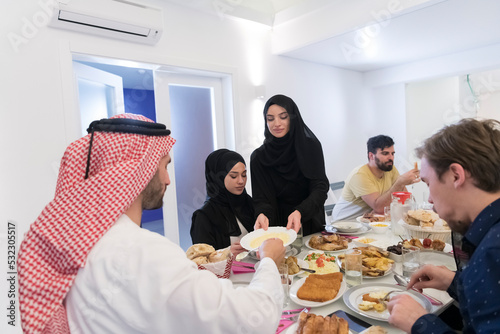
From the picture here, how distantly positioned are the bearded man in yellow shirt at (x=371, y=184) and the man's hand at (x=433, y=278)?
183 cm

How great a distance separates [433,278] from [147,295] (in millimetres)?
1118

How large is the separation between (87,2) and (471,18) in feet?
13.6

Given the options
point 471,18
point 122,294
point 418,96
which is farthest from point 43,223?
point 418,96

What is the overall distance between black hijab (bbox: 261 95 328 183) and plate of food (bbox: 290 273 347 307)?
107 centimetres

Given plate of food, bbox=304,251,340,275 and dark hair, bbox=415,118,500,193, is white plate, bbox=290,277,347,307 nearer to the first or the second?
plate of food, bbox=304,251,340,275

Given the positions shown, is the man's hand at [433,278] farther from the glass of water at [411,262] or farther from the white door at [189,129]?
the white door at [189,129]

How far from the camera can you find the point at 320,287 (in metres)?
1.33

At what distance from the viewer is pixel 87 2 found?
9.16 ft

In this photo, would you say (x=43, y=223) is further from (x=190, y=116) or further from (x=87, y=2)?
(x=190, y=116)

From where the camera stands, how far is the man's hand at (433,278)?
1.26 m

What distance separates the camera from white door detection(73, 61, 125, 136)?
3146 mm

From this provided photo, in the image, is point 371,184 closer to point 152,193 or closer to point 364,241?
point 364,241

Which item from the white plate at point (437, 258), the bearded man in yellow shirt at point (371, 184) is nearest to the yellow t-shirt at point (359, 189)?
the bearded man in yellow shirt at point (371, 184)

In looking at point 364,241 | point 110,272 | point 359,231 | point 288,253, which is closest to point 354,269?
point 288,253
